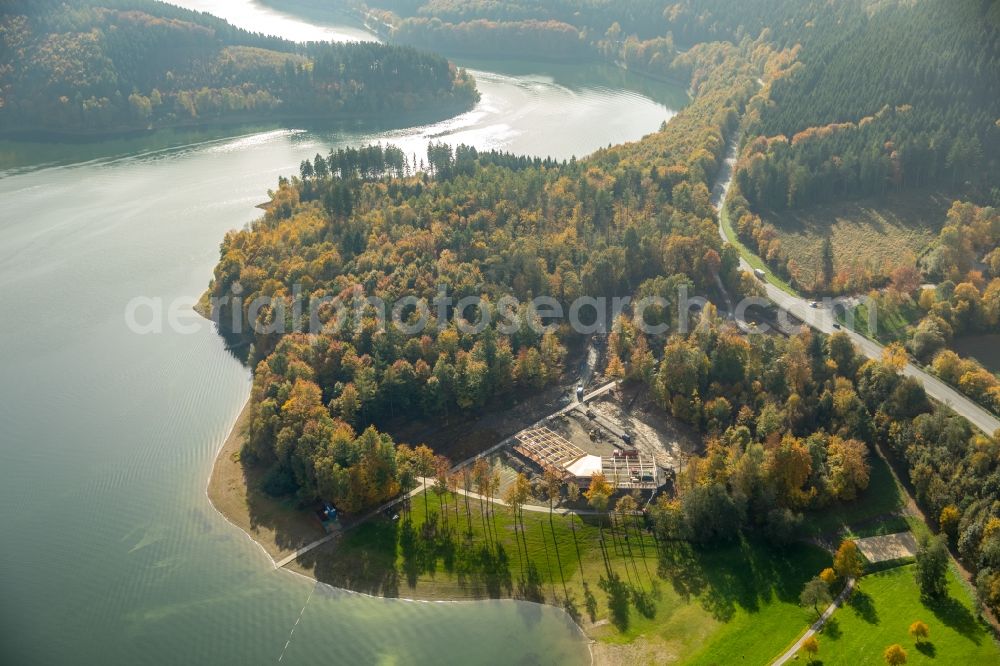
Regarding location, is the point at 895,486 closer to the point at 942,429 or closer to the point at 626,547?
the point at 942,429

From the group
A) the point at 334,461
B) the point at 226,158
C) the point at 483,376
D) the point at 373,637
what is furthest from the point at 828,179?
the point at 226,158

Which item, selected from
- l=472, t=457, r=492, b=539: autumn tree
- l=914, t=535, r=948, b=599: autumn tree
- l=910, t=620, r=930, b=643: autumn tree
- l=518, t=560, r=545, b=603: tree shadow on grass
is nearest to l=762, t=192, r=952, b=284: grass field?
l=914, t=535, r=948, b=599: autumn tree

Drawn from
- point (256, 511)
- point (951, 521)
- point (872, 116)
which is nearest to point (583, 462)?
point (256, 511)

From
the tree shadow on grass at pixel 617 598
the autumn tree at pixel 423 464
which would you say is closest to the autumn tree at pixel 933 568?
the tree shadow on grass at pixel 617 598

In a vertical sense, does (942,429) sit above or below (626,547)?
above

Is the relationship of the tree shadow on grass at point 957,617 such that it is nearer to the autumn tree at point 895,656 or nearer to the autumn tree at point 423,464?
the autumn tree at point 895,656

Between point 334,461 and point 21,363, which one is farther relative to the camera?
point 21,363

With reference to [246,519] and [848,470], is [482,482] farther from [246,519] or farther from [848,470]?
[848,470]

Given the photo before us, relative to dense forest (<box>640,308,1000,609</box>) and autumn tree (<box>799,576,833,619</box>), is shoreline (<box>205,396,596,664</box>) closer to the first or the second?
dense forest (<box>640,308,1000,609</box>)
